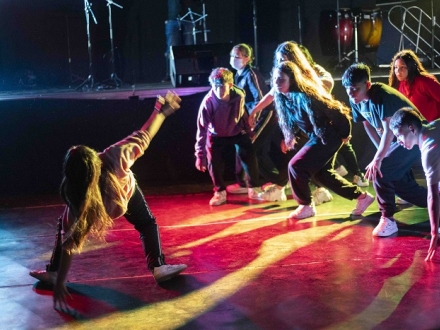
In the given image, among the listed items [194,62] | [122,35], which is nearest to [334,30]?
[194,62]

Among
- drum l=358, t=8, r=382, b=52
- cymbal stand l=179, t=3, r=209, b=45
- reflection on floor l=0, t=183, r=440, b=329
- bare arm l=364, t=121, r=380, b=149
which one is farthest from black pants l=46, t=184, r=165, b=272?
drum l=358, t=8, r=382, b=52

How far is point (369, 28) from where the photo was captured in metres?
12.8

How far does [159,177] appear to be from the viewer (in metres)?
9.36

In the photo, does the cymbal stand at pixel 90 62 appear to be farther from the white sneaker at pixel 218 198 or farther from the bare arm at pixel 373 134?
the bare arm at pixel 373 134

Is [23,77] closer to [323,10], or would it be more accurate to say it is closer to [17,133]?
[17,133]

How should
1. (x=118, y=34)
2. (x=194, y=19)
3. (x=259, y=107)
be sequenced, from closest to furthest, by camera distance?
(x=259, y=107)
(x=194, y=19)
(x=118, y=34)

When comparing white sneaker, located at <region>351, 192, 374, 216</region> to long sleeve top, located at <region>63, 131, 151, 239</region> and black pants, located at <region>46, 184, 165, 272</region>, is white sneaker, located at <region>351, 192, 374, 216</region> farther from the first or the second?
long sleeve top, located at <region>63, 131, 151, 239</region>

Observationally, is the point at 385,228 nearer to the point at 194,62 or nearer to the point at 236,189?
the point at 236,189

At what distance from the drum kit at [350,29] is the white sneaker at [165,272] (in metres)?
7.96

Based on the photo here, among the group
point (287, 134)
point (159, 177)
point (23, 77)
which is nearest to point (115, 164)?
point (287, 134)

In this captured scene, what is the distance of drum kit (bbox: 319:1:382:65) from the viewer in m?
12.6

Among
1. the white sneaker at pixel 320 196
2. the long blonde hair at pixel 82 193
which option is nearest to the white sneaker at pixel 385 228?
the white sneaker at pixel 320 196

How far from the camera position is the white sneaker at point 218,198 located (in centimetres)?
Answer: 802

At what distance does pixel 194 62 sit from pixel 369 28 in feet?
13.2
